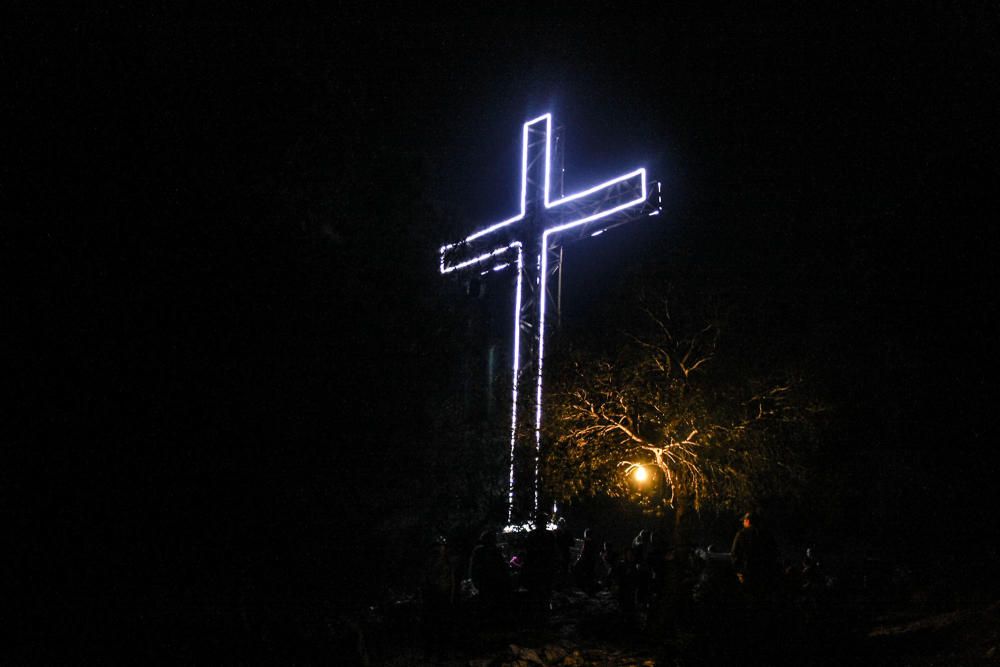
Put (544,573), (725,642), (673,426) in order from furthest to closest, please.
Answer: (673,426) → (544,573) → (725,642)

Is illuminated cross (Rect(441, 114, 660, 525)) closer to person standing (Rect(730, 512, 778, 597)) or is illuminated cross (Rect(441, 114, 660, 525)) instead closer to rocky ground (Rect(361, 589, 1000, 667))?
rocky ground (Rect(361, 589, 1000, 667))

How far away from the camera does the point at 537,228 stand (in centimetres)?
1712

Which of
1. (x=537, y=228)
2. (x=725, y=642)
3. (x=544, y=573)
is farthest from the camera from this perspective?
(x=537, y=228)

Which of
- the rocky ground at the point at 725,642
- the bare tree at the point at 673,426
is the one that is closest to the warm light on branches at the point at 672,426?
the bare tree at the point at 673,426

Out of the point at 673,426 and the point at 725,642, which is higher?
the point at 673,426

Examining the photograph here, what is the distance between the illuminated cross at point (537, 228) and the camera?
48.7 feet

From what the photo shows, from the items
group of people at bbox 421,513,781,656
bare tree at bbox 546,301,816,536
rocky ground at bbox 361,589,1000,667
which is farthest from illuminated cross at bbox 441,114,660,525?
rocky ground at bbox 361,589,1000,667

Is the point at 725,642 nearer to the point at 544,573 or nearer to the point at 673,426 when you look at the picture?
the point at 544,573

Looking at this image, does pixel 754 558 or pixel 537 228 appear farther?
pixel 537 228

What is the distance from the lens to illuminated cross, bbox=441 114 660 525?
1485 centimetres

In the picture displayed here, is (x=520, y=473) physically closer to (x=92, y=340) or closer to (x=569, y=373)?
(x=569, y=373)

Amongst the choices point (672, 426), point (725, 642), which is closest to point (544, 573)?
point (725, 642)

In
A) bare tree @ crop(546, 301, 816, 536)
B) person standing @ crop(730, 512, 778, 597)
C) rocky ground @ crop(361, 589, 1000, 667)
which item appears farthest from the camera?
bare tree @ crop(546, 301, 816, 536)

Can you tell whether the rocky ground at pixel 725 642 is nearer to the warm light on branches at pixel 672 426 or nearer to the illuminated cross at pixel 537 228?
the warm light on branches at pixel 672 426
